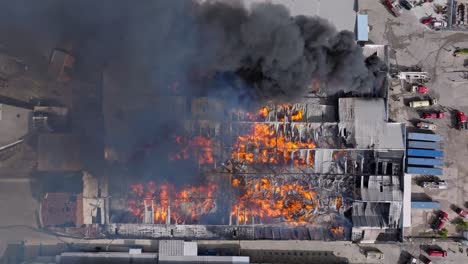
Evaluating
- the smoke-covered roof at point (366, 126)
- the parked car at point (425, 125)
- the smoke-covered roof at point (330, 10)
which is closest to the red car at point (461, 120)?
the parked car at point (425, 125)

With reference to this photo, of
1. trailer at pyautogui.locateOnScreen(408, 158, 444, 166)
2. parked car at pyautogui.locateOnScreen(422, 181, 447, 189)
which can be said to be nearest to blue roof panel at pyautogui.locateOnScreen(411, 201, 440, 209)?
parked car at pyautogui.locateOnScreen(422, 181, 447, 189)

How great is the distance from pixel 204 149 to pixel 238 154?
80.1 inches

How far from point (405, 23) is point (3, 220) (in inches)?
1122

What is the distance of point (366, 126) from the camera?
2405cm

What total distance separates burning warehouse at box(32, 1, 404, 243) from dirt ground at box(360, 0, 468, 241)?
3.08m

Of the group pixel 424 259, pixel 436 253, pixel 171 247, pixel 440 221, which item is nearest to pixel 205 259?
pixel 171 247

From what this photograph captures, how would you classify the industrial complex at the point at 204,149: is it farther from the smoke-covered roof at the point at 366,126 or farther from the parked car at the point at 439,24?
the parked car at the point at 439,24

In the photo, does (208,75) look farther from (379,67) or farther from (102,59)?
(379,67)

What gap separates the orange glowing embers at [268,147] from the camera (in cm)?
2439

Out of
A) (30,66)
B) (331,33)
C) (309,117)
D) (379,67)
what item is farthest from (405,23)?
(30,66)

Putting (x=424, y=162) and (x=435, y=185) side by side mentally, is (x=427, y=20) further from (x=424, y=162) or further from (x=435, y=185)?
(x=435, y=185)

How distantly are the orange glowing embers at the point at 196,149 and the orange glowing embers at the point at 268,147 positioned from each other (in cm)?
146

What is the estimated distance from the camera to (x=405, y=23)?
87.4 ft

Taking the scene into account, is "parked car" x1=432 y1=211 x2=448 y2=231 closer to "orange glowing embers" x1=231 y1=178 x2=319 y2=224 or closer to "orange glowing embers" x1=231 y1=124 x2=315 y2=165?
"orange glowing embers" x1=231 y1=178 x2=319 y2=224
